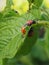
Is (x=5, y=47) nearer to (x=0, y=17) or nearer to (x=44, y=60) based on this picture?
(x=0, y=17)

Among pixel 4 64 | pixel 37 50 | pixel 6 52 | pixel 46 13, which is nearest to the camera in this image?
pixel 6 52

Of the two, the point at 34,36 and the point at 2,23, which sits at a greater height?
the point at 2,23

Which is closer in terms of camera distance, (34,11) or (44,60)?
(34,11)

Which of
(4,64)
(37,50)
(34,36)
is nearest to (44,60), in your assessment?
(37,50)

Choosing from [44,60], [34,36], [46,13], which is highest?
[46,13]

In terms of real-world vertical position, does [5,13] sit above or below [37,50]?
above

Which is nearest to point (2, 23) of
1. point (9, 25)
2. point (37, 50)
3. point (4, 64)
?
point (9, 25)

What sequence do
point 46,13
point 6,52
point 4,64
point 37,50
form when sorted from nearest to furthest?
1. point 6,52
2. point 4,64
3. point 46,13
4. point 37,50

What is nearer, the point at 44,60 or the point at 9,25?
the point at 9,25

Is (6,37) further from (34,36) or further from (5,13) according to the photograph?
(34,36)
